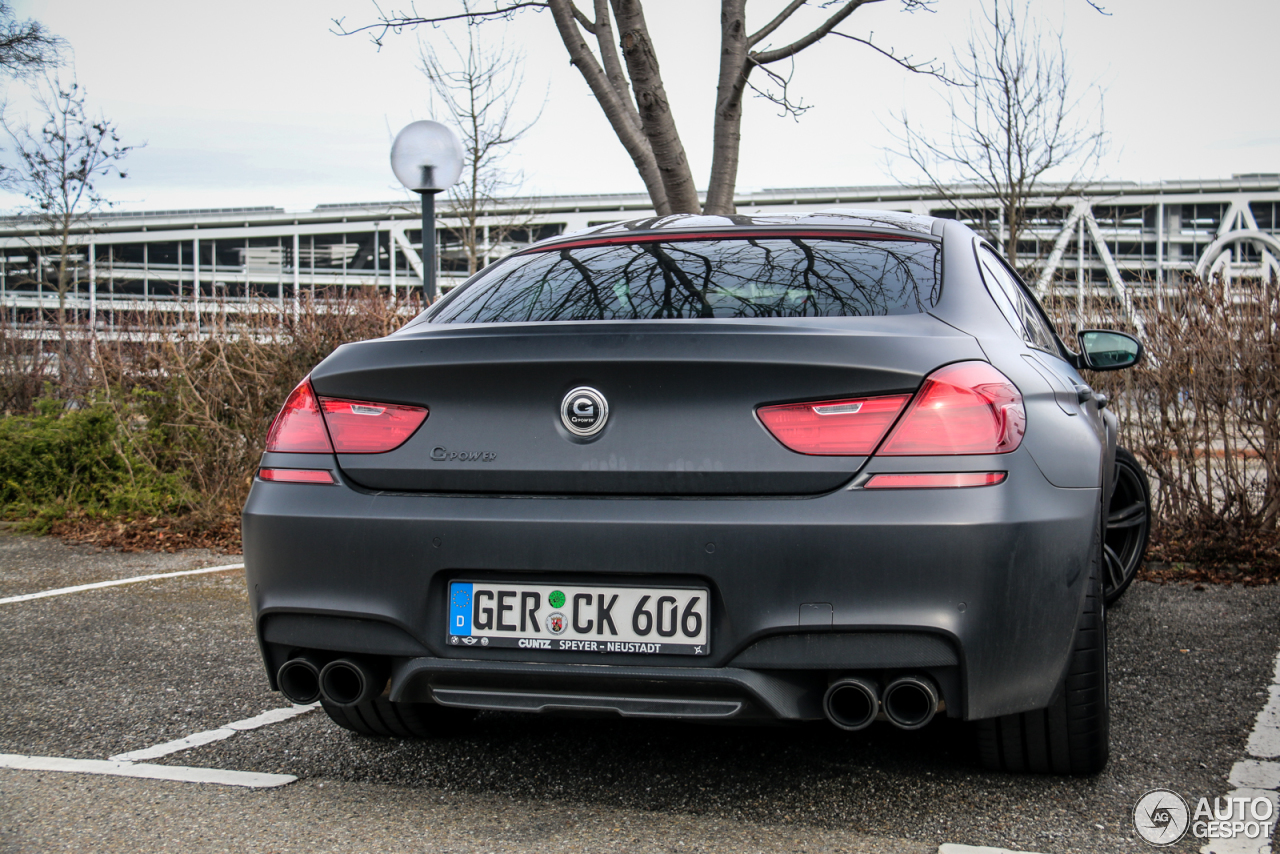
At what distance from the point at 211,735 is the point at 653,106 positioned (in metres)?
5.25

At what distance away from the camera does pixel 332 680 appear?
7.98 feet

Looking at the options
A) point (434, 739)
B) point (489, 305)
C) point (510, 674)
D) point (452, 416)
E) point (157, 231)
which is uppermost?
point (157, 231)

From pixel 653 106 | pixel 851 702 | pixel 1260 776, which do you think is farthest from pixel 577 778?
pixel 653 106

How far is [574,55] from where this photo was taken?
799 centimetres

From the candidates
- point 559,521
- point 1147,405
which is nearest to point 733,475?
point 559,521

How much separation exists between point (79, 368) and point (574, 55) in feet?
17.7

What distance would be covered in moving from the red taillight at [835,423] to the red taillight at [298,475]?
3.23ft

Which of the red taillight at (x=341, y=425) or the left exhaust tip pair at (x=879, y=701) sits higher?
the red taillight at (x=341, y=425)

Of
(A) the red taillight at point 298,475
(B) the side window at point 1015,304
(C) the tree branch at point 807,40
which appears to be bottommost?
(A) the red taillight at point 298,475

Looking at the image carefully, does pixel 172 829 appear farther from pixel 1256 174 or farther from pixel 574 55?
pixel 1256 174

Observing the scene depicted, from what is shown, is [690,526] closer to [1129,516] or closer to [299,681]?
[299,681]

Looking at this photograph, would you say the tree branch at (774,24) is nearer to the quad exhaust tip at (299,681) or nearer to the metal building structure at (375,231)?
the quad exhaust tip at (299,681)

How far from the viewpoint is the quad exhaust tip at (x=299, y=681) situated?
2.44 meters

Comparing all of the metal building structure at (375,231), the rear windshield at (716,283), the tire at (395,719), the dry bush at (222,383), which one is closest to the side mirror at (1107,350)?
the rear windshield at (716,283)
